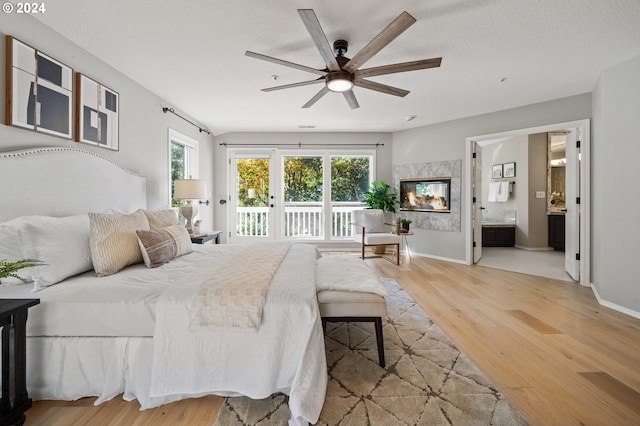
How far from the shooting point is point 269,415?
140 cm

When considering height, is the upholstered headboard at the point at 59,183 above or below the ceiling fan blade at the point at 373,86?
below

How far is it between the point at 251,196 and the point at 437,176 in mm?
3766

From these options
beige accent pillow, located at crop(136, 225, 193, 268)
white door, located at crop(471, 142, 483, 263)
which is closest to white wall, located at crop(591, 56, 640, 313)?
white door, located at crop(471, 142, 483, 263)

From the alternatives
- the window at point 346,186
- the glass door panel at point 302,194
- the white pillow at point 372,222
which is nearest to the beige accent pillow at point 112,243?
the glass door panel at point 302,194

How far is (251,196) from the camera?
18.5ft

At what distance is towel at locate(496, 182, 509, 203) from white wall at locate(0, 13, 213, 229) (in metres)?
6.89

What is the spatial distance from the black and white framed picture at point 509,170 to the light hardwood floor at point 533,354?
344 centimetres

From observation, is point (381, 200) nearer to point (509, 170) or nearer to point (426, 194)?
point (426, 194)

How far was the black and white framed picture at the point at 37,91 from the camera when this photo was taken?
181 centimetres

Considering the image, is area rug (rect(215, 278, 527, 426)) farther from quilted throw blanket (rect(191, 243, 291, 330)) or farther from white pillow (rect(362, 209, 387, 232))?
white pillow (rect(362, 209, 387, 232))

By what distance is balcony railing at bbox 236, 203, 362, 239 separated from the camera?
223 inches

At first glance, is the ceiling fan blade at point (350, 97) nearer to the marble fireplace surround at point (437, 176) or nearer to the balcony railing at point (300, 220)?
the marble fireplace surround at point (437, 176)

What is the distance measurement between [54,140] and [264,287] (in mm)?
2200

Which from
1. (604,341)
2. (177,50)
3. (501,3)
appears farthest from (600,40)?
(177,50)
